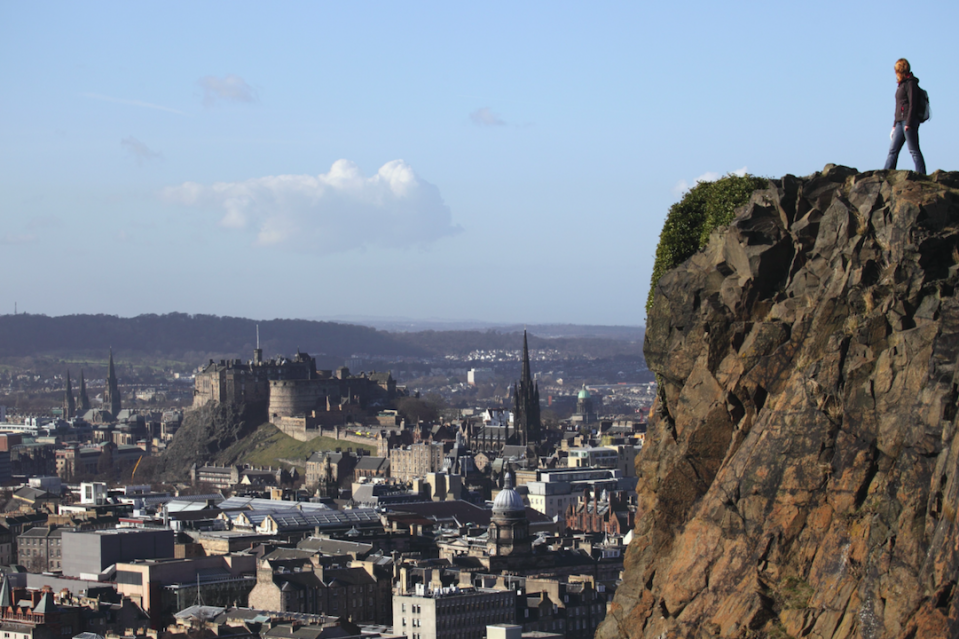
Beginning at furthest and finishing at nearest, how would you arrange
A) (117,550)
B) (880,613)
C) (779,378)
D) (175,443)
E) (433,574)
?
1. (175,443)
2. (117,550)
3. (433,574)
4. (779,378)
5. (880,613)

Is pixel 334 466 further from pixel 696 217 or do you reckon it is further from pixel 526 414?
pixel 696 217

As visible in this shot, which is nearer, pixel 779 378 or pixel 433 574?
pixel 779 378

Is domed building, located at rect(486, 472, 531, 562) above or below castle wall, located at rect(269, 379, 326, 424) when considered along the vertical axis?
below

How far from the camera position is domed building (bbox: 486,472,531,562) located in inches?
3875

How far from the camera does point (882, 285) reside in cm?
1752

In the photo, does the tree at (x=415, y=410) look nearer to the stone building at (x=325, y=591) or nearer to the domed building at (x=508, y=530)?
the domed building at (x=508, y=530)

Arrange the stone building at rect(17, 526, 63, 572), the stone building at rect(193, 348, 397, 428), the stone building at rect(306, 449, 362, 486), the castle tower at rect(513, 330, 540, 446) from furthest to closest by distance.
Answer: the stone building at rect(193, 348, 397, 428) → the castle tower at rect(513, 330, 540, 446) → the stone building at rect(306, 449, 362, 486) → the stone building at rect(17, 526, 63, 572)

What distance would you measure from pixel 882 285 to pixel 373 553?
8187 centimetres

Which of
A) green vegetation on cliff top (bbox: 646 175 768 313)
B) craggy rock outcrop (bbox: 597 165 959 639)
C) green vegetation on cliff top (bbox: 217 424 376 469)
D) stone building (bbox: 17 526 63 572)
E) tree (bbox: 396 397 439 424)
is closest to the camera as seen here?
craggy rock outcrop (bbox: 597 165 959 639)

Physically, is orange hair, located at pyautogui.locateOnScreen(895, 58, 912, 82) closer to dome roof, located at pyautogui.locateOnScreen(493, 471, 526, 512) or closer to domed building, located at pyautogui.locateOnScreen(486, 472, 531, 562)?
domed building, located at pyautogui.locateOnScreen(486, 472, 531, 562)

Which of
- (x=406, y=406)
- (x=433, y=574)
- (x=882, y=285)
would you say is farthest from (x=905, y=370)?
(x=406, y=406)

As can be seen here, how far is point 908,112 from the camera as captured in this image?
19.2m

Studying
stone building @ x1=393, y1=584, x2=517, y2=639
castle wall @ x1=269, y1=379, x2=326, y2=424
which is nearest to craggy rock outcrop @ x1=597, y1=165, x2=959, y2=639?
stone building @ x1=393, y1=584, x2=517, y2=639

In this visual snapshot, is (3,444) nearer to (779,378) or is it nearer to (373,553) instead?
(373,553)
